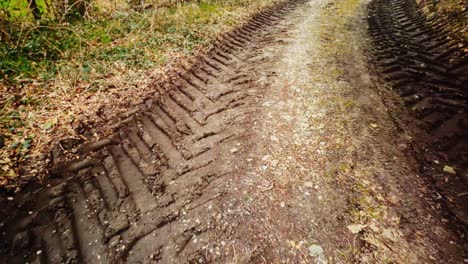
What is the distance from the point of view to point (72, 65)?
155 inches

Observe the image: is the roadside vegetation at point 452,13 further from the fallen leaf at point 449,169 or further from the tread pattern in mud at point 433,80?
the fallen leaf at point 449,169

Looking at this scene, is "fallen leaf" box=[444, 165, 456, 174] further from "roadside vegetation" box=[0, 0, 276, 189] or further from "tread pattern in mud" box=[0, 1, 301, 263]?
"roadside vegetation" box=[0, 0, 276, 189]

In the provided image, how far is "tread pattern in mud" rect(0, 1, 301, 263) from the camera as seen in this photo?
79.3 inches

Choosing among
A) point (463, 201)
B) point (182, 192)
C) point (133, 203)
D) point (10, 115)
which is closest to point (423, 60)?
point (463, 201)

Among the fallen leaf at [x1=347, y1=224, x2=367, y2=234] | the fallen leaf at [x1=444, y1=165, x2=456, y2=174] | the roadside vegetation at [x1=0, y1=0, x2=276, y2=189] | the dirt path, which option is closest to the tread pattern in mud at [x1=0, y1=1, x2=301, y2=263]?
the dirt path

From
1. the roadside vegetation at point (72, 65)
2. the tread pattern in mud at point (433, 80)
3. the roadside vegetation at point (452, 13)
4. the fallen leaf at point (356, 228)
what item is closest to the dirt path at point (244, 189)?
the fallen leaf at point (356, 228)

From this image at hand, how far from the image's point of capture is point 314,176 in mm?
2496

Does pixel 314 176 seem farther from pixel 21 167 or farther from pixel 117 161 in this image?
pixel 21 167

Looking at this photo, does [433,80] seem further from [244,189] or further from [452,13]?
[244,189]

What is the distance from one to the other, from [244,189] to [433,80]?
3.56 meters

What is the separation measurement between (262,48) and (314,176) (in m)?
3.46

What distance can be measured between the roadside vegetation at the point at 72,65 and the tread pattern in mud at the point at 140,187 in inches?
15.6

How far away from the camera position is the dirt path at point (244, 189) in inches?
77.9

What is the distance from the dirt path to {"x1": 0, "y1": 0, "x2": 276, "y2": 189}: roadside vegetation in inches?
16.8
